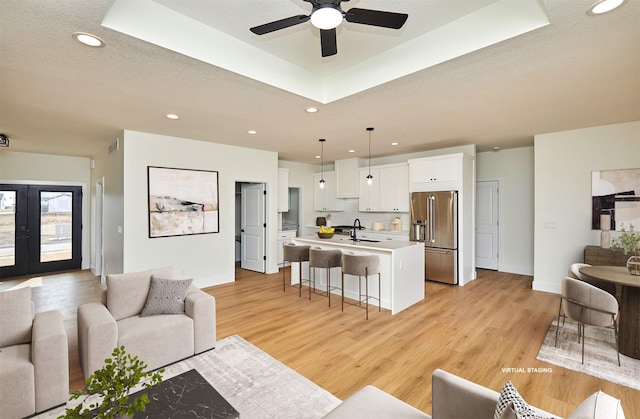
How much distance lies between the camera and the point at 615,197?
4363mm

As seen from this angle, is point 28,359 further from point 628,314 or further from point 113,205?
point 628,314

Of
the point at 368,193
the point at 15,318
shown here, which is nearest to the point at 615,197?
the point at 368,193

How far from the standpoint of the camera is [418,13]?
224 cm

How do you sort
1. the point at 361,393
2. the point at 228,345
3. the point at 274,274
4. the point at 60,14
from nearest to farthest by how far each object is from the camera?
1. the point at 361,393
2. the point at 60,14
3. the point at 228,345
4. the point at 274,274

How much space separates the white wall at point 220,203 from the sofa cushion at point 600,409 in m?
5.19

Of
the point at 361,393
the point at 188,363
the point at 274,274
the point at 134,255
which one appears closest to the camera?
the point at 361,393

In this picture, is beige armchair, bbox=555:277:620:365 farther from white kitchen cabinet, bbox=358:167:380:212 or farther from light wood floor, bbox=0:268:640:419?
white kitchen cabinet, bbox=358:167:380:212

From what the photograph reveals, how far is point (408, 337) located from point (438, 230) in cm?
281

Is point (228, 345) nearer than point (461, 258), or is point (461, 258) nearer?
point (228, 345)

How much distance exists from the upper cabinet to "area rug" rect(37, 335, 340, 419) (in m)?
4.87

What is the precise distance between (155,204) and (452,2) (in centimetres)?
471

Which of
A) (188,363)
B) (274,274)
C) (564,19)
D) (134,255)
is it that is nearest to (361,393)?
(188,363)

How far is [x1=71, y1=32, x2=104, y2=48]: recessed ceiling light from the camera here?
2.02 metres

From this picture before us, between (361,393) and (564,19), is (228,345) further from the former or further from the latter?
(564,19)
